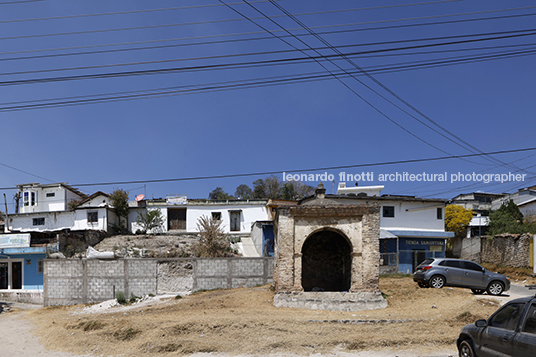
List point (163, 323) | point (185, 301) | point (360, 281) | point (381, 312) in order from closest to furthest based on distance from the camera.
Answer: point (163, 323)
point (381, 312)
point (360, 281)
point (185, 301)

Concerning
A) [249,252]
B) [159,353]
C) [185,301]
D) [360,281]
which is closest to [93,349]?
[159,353]

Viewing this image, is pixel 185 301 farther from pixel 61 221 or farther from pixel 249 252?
pixel 61 221

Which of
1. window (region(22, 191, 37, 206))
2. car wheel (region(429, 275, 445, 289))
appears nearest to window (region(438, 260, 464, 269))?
car wheel (region(429, 275, 445, 289))

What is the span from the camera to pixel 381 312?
14812 mm

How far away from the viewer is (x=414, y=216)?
33.5 metres

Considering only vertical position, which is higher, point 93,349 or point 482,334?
point 482,334

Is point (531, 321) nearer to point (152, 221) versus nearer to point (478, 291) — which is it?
point (478, 291)

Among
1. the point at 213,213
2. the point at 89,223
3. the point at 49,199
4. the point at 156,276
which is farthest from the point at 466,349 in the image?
the point at 49,199

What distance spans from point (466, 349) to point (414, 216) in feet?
87.3

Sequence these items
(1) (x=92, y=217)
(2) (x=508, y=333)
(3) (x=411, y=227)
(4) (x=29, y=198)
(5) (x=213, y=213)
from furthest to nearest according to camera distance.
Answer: (4) (x=29, y=198), (5) (x=213, y=213), (1) (x=92, y=217), (3) (x=411, y=227), (2) (x=508, y=333)

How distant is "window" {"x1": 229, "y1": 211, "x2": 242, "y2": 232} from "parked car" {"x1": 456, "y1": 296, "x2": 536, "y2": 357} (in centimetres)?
3294

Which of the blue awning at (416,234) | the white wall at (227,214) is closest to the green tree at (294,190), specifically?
the white wall at (227,214)

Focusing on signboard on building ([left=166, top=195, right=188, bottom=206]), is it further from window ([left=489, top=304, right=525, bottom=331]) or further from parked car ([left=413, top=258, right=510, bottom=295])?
window ([left=489, top=304, right=525, bottom=331])

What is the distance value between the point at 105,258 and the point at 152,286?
133 inches
